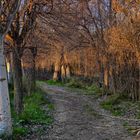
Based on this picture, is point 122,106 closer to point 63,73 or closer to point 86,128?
point 86,128

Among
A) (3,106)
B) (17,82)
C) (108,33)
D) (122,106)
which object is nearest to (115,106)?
(122,106)

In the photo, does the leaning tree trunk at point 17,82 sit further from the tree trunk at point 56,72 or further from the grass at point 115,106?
the tree trunk at point 56,72

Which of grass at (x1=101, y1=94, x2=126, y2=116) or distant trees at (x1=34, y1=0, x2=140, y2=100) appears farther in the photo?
grass at (x1=101, y1=94, x2=126, y2=116)

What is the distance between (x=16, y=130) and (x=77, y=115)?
191 inches

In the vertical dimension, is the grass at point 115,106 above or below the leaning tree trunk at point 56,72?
below

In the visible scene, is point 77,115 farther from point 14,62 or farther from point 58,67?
point 58,67

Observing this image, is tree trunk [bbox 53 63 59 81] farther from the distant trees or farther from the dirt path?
the dirt path

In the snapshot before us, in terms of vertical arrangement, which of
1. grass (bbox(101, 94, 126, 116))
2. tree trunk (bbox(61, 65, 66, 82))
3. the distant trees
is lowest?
grass (bbox(101, 94, 126, 116))

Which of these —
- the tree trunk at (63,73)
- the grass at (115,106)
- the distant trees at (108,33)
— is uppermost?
the distant trees at (108,33)

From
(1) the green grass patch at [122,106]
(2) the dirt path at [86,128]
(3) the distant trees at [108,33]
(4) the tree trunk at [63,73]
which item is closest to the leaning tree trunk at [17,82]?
(2) the dirt path at [86,128]

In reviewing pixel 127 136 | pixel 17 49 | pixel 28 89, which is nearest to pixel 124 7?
pixel 17 49

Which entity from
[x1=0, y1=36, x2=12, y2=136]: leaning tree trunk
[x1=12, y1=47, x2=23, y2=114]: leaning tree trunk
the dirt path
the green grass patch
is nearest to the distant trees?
the green grass patch

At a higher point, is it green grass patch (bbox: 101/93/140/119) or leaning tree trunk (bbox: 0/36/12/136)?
leaning tree trunk (bbox: 0/36/12/136)

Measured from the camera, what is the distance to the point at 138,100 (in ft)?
59.7
